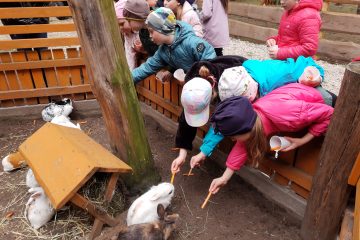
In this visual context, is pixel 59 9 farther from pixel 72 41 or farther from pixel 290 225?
A: pixel 290 225

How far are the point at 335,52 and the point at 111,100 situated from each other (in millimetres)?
6037

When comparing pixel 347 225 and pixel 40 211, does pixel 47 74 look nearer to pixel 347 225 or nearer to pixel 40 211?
pixel 40 211

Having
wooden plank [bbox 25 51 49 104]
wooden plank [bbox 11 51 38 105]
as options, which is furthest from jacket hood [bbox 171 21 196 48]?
wooden plank [bbox 11 51 38 105]

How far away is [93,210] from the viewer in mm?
2473

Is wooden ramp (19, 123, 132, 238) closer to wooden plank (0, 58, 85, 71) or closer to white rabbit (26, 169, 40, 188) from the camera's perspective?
white rabbit (26, 169, 40, 188)

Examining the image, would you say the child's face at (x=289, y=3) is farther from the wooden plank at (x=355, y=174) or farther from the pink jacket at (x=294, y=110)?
the wooden plank at (x=355, y=174)

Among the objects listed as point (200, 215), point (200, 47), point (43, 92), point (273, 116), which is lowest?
point (200, 215)

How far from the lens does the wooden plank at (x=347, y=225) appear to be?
6.28 ft

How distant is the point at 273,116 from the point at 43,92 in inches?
141

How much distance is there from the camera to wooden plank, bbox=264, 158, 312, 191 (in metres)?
2.53

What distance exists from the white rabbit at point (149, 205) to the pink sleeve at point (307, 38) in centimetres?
186

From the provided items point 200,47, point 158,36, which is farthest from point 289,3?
point 158,36

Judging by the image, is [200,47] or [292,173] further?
[200,47]

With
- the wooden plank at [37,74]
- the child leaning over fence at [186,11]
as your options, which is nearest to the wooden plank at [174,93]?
the child leaning over fence at [186,11]
